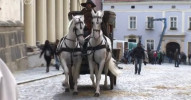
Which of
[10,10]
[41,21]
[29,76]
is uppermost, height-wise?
[10,10]

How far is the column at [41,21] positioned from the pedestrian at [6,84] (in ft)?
84.0

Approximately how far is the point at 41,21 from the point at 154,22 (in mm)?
33807

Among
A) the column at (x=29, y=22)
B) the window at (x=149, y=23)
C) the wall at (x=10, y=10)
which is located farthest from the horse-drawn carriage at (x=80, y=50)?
the window at (x=149, y=23)

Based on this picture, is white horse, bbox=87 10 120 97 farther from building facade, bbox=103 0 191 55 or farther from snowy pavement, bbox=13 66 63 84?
building facade, bbox=103 0 191 55

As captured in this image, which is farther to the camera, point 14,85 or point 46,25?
point 46,25

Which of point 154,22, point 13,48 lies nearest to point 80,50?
point 13,48

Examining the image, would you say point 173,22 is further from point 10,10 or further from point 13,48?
point 13,48

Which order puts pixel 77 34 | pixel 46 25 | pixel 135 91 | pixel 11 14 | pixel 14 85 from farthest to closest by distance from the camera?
pixel 46 25, pixel 11 14, pixel 135 91, pixel 77 34, pixel 14 85

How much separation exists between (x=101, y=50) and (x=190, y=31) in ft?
162

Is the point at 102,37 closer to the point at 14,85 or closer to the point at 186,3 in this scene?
the point at 14,85

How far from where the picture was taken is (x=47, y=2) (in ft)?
99.1

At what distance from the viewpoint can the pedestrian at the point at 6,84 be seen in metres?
2.71

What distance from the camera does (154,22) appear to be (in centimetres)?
5988

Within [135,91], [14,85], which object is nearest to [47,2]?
[135,91]
